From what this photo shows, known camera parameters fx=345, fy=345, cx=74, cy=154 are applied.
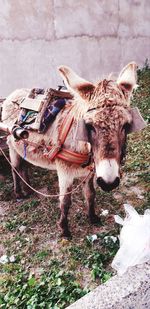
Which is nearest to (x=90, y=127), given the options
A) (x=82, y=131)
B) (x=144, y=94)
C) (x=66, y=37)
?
(x=82, y=131)

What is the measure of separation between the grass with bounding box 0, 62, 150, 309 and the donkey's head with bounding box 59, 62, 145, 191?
3.49ft

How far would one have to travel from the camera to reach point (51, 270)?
327cm

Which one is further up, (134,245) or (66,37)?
(66,37)

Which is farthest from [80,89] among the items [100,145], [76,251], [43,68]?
[43,68]

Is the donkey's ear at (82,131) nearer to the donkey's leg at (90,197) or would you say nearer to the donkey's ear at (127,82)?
the donkey's ear at (127,82)

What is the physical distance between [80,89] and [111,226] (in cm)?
180

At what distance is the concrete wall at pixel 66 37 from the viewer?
651 cm

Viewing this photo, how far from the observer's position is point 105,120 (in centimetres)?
248

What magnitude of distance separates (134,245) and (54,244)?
1.62 m

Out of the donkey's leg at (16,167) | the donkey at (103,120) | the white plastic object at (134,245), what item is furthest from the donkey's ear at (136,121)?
the donkey's leg at (16,167)

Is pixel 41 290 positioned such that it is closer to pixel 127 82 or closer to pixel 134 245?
pixel 134 245

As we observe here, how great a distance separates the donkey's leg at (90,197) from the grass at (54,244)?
0.31 feet

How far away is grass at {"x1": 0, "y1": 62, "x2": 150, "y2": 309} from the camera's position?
2986mm

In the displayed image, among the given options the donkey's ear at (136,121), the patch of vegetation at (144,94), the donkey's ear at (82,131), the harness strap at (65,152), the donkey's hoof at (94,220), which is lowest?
the donkey's hoof at (94,220)
